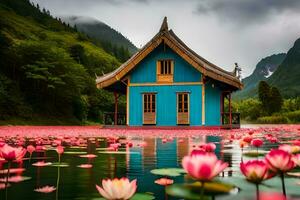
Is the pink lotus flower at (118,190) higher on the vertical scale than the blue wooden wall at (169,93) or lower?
lower

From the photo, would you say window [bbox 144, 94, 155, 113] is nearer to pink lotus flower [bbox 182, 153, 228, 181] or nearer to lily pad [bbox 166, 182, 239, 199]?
lily pad [bbox 166, 182, 239, 199]

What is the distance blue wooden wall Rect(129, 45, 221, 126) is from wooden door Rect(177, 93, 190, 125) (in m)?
0.17

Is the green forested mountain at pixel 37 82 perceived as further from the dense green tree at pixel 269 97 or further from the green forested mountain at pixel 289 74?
the green forested mountain at pixel 289 74

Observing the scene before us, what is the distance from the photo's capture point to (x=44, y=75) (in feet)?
108

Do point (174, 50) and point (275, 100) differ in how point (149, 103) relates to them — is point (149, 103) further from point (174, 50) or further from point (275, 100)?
point (275, 100)

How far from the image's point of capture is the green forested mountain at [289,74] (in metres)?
147

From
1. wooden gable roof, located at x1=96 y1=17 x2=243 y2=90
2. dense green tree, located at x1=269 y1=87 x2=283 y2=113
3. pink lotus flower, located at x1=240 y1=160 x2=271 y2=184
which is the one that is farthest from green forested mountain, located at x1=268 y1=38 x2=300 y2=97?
pink lotus flower, located at x1=240 y1=160 x2=271 y2=184

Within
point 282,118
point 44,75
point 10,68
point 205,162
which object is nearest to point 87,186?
point 205,162

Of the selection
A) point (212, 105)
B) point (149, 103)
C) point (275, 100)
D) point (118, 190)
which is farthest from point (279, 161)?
point (275, 100)

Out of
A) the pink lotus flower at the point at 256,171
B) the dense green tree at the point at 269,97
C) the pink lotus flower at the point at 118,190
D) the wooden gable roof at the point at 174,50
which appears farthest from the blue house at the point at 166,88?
the dense green tree at the point at 269,97

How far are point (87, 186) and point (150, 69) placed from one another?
18.8 meters

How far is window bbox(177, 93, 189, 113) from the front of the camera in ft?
68.1

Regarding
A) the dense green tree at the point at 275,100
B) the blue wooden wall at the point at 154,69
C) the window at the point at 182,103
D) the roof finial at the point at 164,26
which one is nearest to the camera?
the roof finial at the point at 164,26

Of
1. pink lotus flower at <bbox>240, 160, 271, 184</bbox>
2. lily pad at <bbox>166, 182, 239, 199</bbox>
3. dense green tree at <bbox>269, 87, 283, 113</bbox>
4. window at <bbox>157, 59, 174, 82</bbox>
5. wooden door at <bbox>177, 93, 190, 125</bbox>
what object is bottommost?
lily pad at <bbox>166, 182, 239, 199</bbox>
